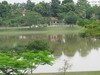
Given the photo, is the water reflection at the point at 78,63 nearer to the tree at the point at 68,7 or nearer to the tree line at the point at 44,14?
the tree line at the point at 44,14

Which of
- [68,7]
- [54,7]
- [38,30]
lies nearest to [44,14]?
[54,7]

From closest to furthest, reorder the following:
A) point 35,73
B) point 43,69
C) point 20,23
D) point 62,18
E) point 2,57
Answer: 1. point 2,57
2. point 35,73
3. point 43,69
4. point 20,23
5. point 62,18

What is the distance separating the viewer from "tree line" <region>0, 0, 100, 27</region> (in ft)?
142

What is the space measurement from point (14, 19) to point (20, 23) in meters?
0.92

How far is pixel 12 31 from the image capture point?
40875 mm

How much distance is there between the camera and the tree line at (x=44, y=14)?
4325 cm

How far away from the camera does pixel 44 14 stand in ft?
161

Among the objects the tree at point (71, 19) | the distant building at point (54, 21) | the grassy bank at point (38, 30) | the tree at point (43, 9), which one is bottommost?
the grassy bank at point (38, 30)

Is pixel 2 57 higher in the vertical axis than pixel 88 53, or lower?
higher

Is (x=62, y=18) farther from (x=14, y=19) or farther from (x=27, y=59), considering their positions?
(x=27, y=59)

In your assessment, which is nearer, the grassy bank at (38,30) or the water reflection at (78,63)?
the water reflection at (78,63)

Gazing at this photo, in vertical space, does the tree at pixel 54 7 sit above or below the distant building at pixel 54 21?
above

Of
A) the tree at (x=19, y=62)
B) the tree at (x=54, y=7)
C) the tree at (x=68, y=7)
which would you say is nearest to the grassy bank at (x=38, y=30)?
the tree at (x=68, y=7)

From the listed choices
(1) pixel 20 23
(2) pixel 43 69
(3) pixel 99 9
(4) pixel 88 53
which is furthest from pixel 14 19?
(2) pixel 43 69
